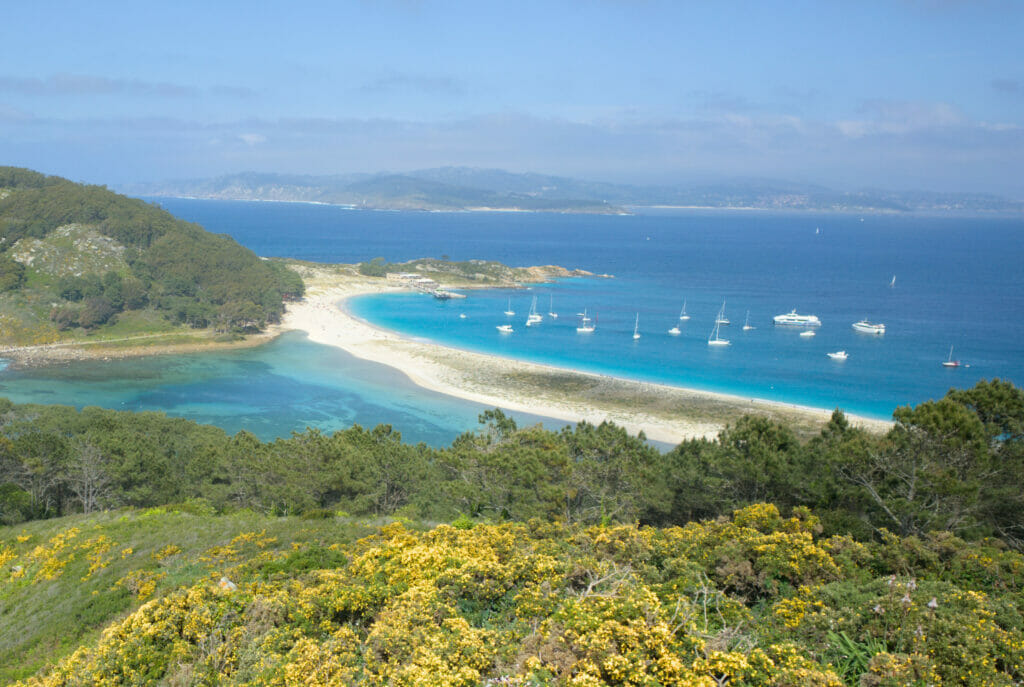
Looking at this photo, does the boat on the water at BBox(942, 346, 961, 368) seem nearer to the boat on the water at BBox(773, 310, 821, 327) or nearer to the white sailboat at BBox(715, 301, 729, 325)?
the boat on the water at BBox(773, 310, 821, 327)

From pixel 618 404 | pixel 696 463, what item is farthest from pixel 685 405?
pixel 696 463

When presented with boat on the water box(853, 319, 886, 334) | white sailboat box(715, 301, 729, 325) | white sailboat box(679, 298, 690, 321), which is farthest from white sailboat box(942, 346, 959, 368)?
white sailboat box(679, 298, 690, 321)

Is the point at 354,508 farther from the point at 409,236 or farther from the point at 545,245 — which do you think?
the point at 409,236

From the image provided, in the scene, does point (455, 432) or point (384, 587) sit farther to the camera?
point (455, 432)

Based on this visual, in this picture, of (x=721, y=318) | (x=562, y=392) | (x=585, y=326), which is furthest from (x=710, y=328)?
(x=562, y=392)

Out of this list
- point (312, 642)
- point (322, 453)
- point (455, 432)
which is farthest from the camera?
point (455, 432)

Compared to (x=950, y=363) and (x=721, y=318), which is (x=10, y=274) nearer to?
(x=721, y=318)

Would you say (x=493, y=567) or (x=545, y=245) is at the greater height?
(x=545, y=245)

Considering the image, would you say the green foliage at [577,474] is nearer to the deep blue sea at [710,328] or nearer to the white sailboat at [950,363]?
the deep blue sea at [710,328]
